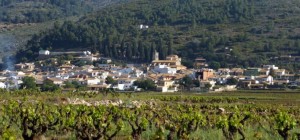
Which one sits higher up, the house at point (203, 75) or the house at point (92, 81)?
the house at point (203, 75)

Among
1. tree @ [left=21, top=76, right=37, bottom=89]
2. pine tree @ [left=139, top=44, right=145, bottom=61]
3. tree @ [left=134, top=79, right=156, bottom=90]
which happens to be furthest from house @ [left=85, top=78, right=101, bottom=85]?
pine tree @ [left=139, top=44, right=145, bottom=61]

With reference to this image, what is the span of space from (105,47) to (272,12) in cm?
4424

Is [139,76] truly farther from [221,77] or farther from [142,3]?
[142,3]

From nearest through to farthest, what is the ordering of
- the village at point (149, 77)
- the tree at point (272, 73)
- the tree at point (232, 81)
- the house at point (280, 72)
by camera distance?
the village at point (149, 77) → the tree at point (232, 81) → the tree at point (272, 73) → the house at point (280, 72)

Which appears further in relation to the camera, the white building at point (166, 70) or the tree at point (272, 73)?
the white building at point (166, 70)

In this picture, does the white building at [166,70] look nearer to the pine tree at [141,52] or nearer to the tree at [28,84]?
the pine tree at [141,52]

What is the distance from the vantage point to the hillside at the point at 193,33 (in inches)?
3984

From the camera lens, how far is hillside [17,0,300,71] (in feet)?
332

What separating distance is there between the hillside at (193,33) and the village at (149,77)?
3.76m

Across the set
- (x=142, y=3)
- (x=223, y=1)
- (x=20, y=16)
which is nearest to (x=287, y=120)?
(x=223, y=1)

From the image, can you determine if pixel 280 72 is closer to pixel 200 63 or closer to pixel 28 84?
pixel 200 63

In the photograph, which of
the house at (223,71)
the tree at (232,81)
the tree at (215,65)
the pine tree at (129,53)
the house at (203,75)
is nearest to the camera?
the tree at (232,81)

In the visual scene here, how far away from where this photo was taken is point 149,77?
82.4m

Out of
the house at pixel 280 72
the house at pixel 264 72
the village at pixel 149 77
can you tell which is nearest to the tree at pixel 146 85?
the village at pixel 149 77
